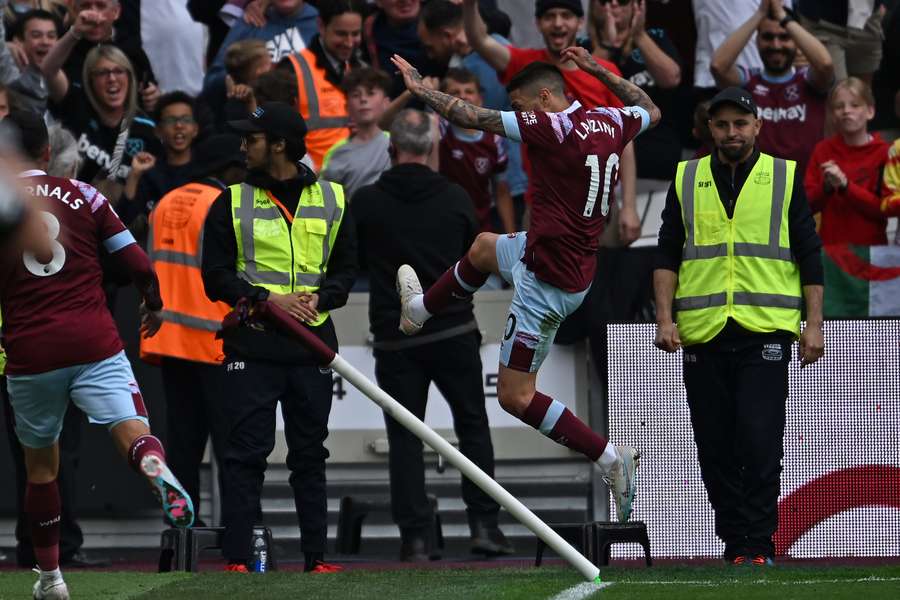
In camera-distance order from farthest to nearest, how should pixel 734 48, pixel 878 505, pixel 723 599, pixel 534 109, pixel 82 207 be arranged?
1. pixel 734 48
2. pixel 878 505
3. pixel 534 109
4. pixel 82 207
5. pixel 723 599

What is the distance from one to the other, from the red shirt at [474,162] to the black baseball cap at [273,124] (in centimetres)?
292

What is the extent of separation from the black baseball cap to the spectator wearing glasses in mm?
2764

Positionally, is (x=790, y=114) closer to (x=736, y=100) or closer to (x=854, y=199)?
(x=854, y=199)

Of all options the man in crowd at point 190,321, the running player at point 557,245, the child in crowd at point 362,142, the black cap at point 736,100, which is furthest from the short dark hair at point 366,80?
the black cap at point 736,100

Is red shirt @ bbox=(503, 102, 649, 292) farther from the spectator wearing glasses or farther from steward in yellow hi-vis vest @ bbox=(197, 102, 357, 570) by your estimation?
the spectator wearing glasses

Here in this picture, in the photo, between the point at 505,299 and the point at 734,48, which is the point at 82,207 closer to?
the point at 505,299

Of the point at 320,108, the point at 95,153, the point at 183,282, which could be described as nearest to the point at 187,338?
the point at 183,282

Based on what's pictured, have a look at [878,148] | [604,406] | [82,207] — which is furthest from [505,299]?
[82,207]

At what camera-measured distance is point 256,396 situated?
9.24m

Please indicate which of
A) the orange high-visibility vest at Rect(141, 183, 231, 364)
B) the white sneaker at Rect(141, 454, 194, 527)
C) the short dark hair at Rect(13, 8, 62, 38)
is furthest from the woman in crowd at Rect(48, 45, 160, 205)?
the white sneaker at Rect(141, 454, 194, 527)

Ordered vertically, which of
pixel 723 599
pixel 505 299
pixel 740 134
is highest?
pixel 740 134

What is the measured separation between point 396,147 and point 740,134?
2.33 metres

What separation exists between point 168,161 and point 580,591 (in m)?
5.72

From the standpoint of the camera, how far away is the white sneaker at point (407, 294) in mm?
9320
